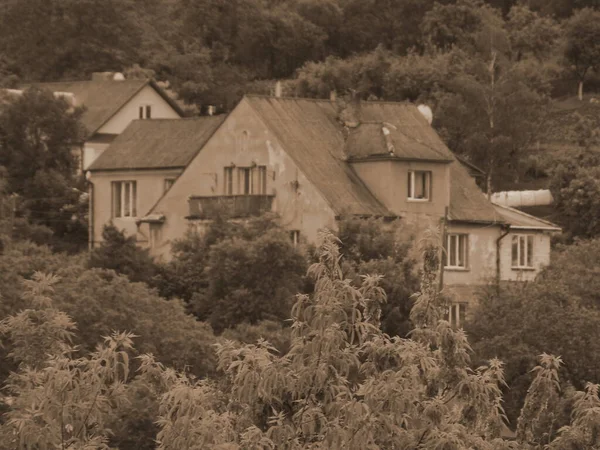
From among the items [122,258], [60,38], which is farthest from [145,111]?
[122,258]

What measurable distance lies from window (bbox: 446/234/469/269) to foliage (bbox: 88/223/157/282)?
291 inches

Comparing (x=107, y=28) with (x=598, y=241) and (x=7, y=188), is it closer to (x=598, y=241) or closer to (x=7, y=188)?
(x=7, y=188)

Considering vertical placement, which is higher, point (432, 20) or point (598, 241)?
point (432, 20)

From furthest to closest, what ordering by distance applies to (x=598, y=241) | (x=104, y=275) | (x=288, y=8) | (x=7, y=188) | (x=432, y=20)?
1. (x=288, y=8)
2. (x=432, y=20)
3. (x=7, y=188)
4. (x=598, y=241)
5. (x=104, y=275)

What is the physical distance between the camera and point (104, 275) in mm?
50844

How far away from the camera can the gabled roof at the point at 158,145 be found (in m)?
61.4

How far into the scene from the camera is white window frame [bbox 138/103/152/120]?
249 ft

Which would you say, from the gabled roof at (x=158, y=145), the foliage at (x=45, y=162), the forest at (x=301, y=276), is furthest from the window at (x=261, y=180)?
the foliage at (x=45, y=162)

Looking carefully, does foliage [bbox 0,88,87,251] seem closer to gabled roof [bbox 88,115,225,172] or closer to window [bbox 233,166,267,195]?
gabled roof [bbox 88,115,225,172]

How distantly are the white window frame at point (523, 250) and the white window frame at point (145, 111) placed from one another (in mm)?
19644

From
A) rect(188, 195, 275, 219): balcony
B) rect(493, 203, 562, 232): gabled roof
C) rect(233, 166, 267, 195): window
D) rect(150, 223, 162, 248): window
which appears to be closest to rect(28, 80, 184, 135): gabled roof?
rect(150, 223, 162, 248): window

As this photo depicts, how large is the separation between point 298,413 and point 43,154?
47.0 meters

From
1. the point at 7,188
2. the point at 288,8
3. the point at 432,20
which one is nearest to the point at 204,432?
the point at 7,188

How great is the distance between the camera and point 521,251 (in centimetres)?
5912
